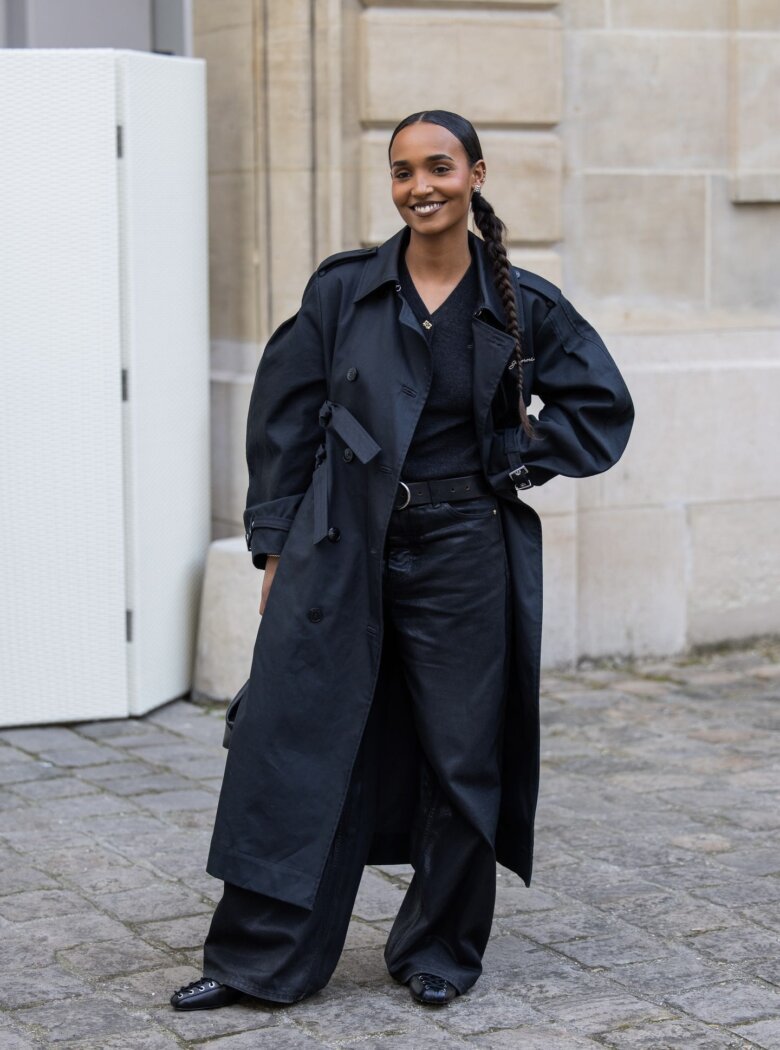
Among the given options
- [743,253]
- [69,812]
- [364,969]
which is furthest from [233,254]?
[364,969]

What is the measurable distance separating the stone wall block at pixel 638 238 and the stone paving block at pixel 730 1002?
400 centimetres

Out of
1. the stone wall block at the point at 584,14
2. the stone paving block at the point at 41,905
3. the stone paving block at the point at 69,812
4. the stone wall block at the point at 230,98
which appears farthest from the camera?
the stone wall block at the point at 584,14

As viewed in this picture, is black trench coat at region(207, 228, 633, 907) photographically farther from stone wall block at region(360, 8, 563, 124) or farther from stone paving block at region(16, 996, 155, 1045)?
stone wall block at region(360, 8, 563, 124)

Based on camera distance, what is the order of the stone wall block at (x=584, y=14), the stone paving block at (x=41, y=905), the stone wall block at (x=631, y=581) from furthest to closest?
the stone wall block at (x=631, y=581) < the stone wall block at (x=584, y=14) < the stone paving block at (x=41, y=905)

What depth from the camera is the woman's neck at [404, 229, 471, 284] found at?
402 cm

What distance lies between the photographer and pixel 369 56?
23.4 feet

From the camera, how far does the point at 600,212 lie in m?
7.68

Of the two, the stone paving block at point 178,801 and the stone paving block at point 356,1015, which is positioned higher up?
the stone paving block at point 356,1015

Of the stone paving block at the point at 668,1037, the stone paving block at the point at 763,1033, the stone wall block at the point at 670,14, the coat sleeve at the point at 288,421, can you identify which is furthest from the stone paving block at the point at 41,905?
the stone wall block at the point at 670,14

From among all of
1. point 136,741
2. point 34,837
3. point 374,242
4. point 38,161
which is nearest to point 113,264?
point 38,161

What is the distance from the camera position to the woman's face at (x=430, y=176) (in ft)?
12.7

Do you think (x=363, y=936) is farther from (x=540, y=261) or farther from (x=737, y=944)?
(x=540, y=261)

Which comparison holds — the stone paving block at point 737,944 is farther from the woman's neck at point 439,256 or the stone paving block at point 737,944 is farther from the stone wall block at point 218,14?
the stone wall block at point 218,14

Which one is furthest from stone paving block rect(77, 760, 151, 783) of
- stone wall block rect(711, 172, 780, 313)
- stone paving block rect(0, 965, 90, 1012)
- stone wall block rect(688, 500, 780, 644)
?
stone wall block rect(711, 172, 780, 313)
